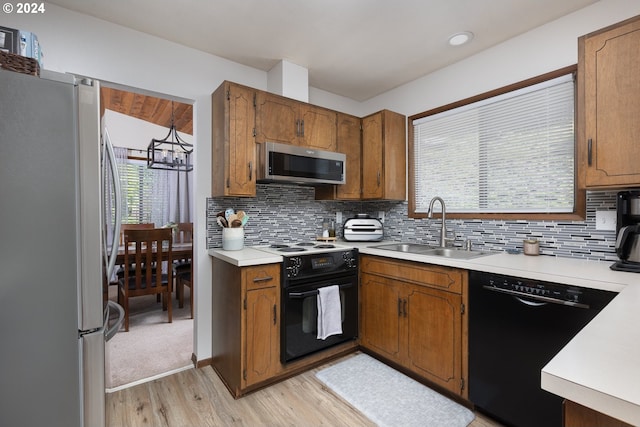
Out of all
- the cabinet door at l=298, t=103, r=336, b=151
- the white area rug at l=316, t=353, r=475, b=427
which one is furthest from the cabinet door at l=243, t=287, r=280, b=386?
the cabinet door at l=298, t=103, r=336, b=151

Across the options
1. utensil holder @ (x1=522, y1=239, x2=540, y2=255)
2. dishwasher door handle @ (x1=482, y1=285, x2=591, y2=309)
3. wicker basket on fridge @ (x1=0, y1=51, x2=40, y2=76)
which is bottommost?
dishwasher door handle @ (x1=482, y1=285, x2=591, y2=309)

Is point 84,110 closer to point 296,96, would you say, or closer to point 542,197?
point 296,96

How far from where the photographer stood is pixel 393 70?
270 cm

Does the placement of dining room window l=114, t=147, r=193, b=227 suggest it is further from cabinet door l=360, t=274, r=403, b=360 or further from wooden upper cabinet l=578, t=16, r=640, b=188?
wooden upper cabinet l=578, t=16, r=640, b=188

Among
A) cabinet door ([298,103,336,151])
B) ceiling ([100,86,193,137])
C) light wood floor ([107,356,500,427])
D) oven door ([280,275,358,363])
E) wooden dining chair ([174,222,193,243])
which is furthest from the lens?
wooden dining chair ([174,222,193,243])

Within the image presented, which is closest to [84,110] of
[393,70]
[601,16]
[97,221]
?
[97,221]

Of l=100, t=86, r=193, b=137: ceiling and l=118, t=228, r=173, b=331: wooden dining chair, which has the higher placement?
l=100, t=86, r=193, b=137: ceiling

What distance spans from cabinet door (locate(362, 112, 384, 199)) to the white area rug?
1.50 metres

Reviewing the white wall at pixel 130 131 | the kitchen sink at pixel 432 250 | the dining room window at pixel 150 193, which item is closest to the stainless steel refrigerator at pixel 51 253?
the kitchen sink at pixel 432 250

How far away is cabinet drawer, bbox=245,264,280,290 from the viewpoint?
1.93 metres

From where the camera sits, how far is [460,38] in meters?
2.17

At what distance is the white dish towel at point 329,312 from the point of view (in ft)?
7.30

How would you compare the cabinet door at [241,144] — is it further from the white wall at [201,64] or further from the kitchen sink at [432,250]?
the kitchen sink at [432,250]

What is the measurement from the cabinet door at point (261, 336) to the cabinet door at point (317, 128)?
1.33 meters
